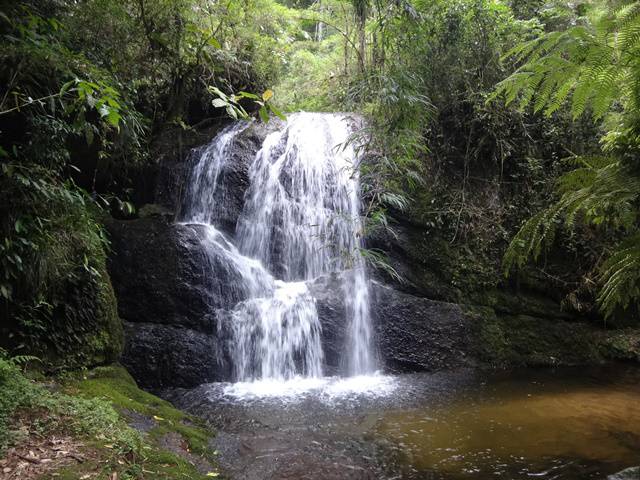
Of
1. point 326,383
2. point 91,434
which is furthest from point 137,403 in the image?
point 326,383

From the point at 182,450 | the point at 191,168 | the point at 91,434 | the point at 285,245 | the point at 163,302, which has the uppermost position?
the point at 191,168

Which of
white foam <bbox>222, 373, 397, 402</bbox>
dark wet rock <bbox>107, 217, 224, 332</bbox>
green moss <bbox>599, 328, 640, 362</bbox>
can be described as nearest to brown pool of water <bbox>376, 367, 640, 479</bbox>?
white foam <bbox>222, 373, 397, 402</bbox>

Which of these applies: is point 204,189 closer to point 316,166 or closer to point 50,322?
point 316,166

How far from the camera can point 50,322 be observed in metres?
4.43

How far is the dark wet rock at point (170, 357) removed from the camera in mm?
6227

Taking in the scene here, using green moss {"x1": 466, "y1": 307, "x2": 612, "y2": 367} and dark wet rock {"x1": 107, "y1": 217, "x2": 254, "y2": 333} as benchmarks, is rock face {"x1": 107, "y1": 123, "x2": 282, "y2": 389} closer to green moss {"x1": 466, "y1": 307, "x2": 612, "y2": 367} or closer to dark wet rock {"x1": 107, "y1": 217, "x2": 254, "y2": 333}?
dark wet rock {"x1": 107, "y1": 217, "x2": 254, "y2": 333}

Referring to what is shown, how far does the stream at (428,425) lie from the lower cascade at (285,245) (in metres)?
0.45

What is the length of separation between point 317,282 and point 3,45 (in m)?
5.23

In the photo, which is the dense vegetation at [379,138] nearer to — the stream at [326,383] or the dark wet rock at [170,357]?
the stream at [326,383]

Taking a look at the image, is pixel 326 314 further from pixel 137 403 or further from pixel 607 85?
pixel 607 85

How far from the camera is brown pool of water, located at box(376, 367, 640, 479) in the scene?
3.88m

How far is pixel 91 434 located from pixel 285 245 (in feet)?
16.5

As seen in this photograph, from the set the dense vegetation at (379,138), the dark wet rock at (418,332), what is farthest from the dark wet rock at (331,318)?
the dense vegetation at (379,138)

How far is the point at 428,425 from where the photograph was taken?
4840 millimetres
